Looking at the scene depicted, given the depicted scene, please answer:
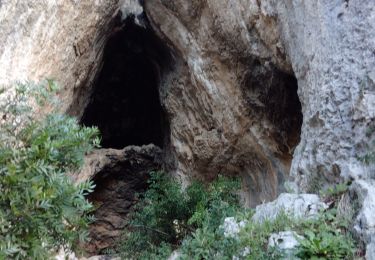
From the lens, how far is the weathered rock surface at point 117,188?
9734mm

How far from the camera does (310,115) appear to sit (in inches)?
190

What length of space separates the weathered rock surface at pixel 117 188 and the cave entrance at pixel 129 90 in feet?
2.94

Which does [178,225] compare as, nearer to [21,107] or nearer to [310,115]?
[310,115]

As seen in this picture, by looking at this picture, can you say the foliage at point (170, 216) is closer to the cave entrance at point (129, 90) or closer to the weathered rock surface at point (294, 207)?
the weathered rock surface at point (294, 207)

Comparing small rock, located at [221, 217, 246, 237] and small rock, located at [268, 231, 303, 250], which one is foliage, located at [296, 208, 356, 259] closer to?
small rock, located at [268, 231, 303, 250]

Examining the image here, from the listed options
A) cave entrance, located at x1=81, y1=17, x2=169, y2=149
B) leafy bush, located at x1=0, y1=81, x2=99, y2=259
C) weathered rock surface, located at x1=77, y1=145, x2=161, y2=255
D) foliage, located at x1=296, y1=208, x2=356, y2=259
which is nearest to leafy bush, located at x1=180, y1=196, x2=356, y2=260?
foliage, located at x1=296, y1=208, x2=356, y2=259

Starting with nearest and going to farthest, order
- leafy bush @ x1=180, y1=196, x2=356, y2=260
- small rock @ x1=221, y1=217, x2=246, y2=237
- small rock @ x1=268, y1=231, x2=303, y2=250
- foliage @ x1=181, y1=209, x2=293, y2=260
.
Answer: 1. leafy bush @ x1=180, y1=196, x2=356, y2=260
2. small rock @ x1=268, y1=231, x2=303, y2=250
3. foliage @ x1=181, y1=209, x2=293, y2=260
4. small rock @ x1=221, y1=217, x2=246, y2=237

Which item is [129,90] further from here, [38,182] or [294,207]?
[38,182]

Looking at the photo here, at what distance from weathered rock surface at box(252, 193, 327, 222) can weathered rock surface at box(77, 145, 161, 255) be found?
563 cm

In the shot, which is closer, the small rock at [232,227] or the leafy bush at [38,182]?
the leafy bush at [38,182]

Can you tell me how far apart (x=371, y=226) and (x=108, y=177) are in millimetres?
7218

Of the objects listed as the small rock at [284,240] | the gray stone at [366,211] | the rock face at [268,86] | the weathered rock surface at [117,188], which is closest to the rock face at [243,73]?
the rock face at [268,86]

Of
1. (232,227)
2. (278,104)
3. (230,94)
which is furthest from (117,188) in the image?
(232,227)

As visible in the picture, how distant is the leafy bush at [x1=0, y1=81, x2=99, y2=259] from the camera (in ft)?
10.8
